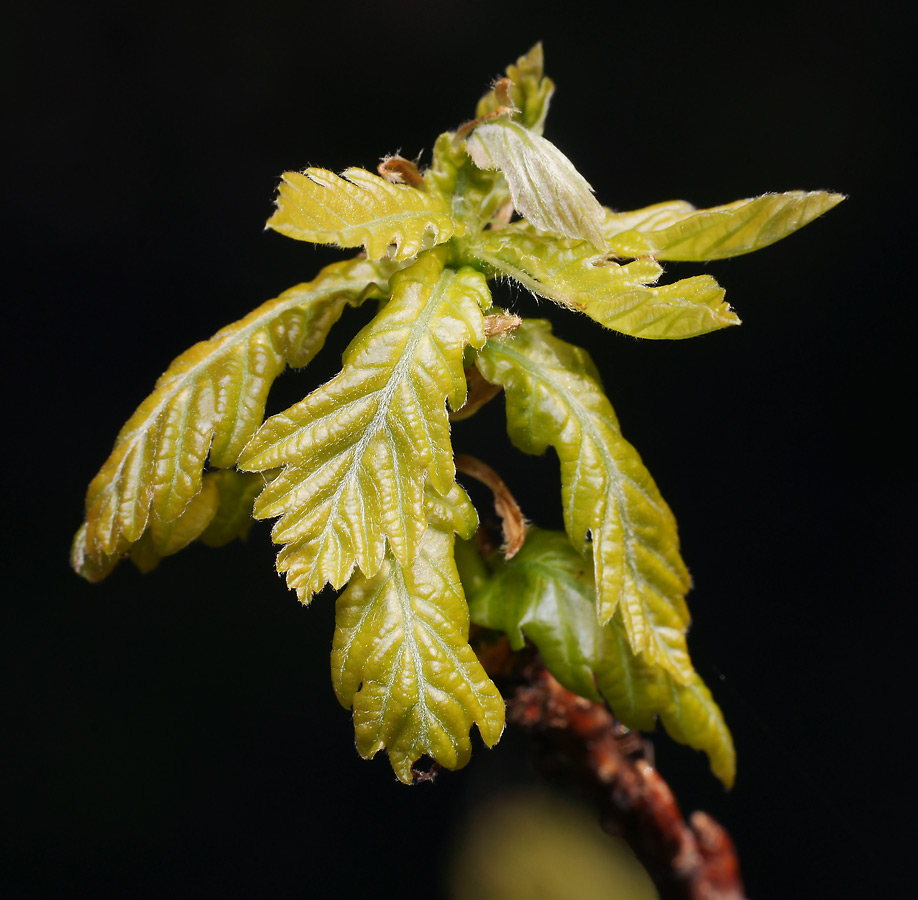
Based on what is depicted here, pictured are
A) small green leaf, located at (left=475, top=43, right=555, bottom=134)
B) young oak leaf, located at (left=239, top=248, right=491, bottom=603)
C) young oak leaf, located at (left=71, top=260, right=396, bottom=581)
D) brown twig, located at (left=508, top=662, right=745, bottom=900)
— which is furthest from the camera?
brown twig, located at (left=508, top=662, right=745, bottom=900)

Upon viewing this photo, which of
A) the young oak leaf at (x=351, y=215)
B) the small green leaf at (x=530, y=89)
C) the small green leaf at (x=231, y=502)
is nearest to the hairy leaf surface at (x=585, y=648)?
the small green leaf at (x=231, y=502)

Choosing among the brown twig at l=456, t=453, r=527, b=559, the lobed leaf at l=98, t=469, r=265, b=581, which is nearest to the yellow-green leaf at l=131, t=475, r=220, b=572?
Result: the lobed leaf at l=98, t=469, r=265, b=581

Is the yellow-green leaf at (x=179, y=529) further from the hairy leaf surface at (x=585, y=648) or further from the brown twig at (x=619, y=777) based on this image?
the brown twig at (x=619, y=777)

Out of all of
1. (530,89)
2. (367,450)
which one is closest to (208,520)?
(367,450)

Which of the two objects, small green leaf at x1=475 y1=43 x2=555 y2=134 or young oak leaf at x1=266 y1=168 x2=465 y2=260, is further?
small green leaf at x1=475 y1=43 x2=555 y2=134

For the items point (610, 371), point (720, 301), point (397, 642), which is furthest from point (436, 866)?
point (720, 301)

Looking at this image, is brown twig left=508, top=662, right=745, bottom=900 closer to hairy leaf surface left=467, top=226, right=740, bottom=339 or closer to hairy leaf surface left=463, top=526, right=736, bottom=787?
hairy leaf surface left=463, top=526, right=736, bottom=787

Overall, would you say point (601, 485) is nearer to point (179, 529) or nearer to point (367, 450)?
point (367, 450)

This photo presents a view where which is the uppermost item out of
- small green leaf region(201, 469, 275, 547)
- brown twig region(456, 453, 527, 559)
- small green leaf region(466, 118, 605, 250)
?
small green leaf region(466, 118, 605, 250)
